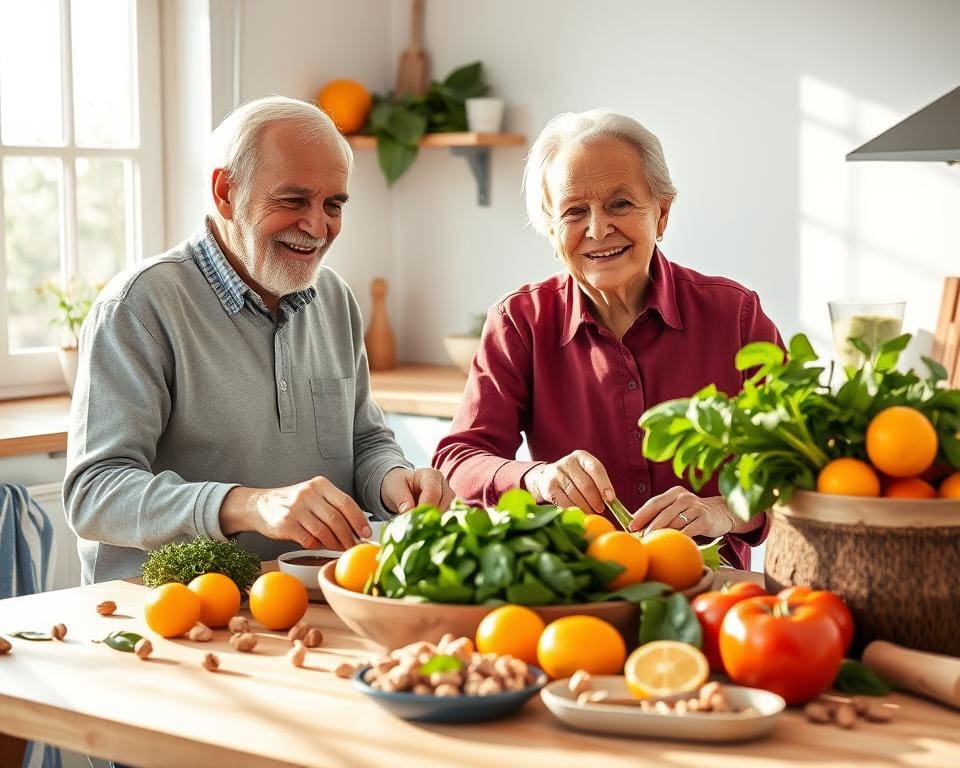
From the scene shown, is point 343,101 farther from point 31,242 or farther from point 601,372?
point 601,372

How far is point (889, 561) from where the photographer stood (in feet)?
4.46

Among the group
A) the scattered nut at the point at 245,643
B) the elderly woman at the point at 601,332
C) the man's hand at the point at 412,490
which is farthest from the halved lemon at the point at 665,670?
the elderly woman at the point at 601,332

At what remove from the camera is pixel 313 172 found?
2236 mm

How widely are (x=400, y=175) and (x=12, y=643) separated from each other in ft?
9.40

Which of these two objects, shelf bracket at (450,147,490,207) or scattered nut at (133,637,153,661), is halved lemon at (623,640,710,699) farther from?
shelf bracket at (450,147,490,207)

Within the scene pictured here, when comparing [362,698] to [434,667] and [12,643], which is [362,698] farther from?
[12,643]

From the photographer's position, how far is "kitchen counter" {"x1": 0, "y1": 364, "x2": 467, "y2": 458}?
3012mm

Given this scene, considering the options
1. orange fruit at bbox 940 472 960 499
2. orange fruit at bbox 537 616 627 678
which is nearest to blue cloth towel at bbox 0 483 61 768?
orange fruit at bbox 537 616 627 678

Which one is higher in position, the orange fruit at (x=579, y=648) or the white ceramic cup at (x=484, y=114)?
the white ceramic cup at (x=484, y=114)

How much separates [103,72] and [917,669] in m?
3.06

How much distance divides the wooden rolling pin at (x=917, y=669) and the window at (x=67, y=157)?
2770 mm

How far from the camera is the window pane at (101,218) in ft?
12.2

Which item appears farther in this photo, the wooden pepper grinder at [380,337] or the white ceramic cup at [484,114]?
the wooden pepper grinder at [380,337]

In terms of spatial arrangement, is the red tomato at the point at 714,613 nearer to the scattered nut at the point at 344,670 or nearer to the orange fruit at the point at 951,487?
the orange fruit at the point at 951,487
